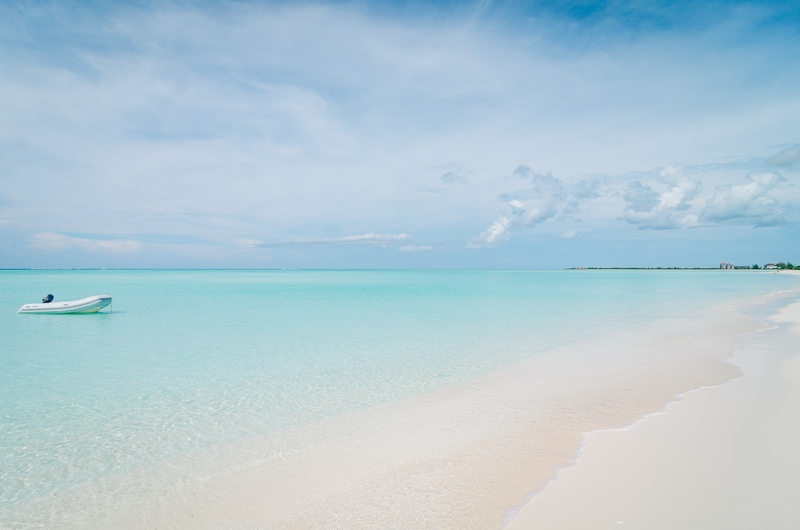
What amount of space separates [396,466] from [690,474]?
3358mm

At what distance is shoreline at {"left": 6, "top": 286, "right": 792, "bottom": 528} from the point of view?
14.1 ft

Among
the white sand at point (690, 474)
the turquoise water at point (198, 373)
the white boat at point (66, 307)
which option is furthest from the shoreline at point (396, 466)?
the white boat at point (66, 307)

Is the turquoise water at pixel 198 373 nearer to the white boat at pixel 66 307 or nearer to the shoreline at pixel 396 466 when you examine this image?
the white boat at pixel 66 307

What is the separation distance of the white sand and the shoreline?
0.37m

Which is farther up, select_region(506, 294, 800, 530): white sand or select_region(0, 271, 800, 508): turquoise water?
select_region(506, 294, 800, 530): white sand

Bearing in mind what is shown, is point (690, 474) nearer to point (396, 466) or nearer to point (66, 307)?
point (396, 466)

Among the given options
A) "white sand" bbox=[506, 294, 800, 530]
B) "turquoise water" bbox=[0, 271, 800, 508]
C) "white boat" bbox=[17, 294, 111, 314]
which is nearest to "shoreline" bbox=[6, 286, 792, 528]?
"white sand" bbox=[506, 294, 800, 530]

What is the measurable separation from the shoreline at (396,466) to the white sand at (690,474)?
37 centimetres

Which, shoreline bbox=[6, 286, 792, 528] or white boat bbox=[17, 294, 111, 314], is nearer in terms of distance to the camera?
shoreline bbox=[6, 286, 792, 528]

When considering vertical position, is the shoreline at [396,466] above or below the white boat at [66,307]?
below

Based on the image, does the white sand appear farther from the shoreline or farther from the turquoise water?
the turquoise water

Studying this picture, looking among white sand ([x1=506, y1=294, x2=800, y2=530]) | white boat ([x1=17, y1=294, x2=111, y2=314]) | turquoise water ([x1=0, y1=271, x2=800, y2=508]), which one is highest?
white boat ([x1=17, y1=294, x2=111, y2=314])

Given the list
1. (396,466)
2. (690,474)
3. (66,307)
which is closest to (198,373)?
(396,466)

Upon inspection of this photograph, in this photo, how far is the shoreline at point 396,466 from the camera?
4312mm
